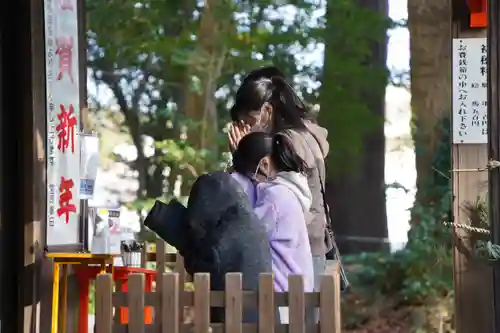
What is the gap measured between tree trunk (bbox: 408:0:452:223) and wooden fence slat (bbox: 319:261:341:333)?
5.48m

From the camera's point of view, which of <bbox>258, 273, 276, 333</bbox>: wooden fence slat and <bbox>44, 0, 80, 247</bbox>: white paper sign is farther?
<bbox>44, 0, 80, 247</bbox>: white paper sign

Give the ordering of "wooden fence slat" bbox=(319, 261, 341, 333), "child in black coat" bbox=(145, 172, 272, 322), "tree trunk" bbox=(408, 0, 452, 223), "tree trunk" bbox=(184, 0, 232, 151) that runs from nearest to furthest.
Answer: "wooden fence slat" bbox=(319, 261, 341, 333), "child in black coat" bbox=(145, 172, 272, 322), "tree trunk" bbox=(408, 0, 452, 223), "tree trunk" bbox=(184, 0, 232, 151)

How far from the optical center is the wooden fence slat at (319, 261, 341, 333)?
2414 mm

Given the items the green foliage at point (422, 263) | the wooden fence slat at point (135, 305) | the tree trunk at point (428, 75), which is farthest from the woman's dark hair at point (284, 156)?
the tree trunk at point (428, 75)

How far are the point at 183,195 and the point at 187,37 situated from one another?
1.84 metres

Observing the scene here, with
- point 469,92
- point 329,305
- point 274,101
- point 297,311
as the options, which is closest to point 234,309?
point 297,311

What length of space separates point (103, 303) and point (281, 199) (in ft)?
2.45

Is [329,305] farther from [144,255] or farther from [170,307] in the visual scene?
[144,255]

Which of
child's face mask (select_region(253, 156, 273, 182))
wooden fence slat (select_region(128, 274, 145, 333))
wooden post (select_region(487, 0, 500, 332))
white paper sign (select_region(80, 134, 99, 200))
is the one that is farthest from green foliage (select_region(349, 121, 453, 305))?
wooden fence slat (select_region(128, 274, 145, 333))

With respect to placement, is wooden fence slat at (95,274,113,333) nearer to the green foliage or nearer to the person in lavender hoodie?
the person in lavender hoodie

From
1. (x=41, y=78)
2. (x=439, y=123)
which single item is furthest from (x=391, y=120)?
(x=41, y=78)

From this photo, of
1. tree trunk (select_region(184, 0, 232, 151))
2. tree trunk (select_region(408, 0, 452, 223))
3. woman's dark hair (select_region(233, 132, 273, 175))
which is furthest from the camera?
tree trunk (select_region(184, 0, 232, 151))

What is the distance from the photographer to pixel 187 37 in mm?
8297

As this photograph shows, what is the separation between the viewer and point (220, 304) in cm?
249
